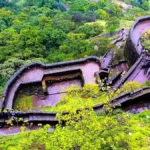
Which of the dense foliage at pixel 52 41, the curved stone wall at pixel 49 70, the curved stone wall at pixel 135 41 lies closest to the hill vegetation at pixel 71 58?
the dense foliage at pixel 52 41

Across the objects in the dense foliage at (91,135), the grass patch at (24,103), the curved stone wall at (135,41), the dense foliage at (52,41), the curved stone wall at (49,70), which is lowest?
the dense foliage at (91,135)

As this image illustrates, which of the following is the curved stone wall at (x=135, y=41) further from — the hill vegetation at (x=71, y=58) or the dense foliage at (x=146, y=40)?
the hill vegetation at (x=71, y=58)

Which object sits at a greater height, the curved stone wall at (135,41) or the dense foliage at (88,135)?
the curved stone wall at (135,41)

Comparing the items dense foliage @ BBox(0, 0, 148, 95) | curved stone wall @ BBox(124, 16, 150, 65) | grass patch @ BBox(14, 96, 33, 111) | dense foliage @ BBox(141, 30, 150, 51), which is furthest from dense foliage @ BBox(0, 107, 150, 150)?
dense foliage @ BBox(0, 0, 148, 95)

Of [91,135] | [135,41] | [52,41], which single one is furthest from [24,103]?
[52,41]

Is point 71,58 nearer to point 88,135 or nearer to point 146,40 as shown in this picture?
point 146,40

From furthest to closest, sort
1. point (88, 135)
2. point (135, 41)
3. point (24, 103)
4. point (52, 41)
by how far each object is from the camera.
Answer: point (52, 41) → point (135, 41) → point (24, 103) → point (88, 135)

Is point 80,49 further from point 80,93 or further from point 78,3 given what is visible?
point 78,3

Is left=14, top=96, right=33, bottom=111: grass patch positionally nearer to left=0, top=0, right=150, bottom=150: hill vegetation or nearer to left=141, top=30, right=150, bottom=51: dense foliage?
left=0, top=0, right=150, bottom=150: hill vegetation

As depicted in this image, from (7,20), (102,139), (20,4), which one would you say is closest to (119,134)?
(102,139)

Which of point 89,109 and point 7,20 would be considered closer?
point 89,109

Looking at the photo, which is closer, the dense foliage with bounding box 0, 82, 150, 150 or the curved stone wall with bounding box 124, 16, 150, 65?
the dense foliage with bounding box 0, 82, 150, 150
